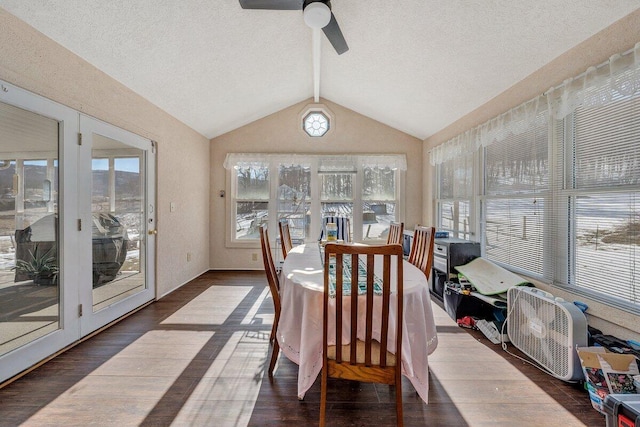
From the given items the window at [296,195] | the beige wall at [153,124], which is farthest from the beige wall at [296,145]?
the window at [296,195]

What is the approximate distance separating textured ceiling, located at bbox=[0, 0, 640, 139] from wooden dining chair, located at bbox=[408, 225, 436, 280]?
66.6 inches

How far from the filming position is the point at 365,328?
1.33m

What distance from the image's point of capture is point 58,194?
2.12 metres

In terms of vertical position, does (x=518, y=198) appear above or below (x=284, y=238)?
above

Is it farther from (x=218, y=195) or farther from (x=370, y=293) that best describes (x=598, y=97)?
(x=218, y=195)

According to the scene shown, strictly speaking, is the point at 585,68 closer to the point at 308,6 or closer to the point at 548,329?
the point at 548,329

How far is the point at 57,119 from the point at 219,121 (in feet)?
7.77

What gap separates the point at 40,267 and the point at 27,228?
31 centimetres

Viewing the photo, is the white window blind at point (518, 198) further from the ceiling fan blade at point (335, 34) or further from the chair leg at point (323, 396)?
the chair leg at point (323, 396)

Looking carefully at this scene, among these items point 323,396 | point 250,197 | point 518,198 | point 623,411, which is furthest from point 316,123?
point 623,411

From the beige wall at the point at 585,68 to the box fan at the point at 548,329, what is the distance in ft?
0.83

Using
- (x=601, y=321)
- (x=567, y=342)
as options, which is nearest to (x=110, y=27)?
(x=567, y=342)

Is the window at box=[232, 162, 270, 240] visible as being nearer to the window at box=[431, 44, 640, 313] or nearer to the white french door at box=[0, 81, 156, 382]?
the white french door at box=[0, 81, 156, 382]

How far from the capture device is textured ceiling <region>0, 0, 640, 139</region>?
6.45 feet
